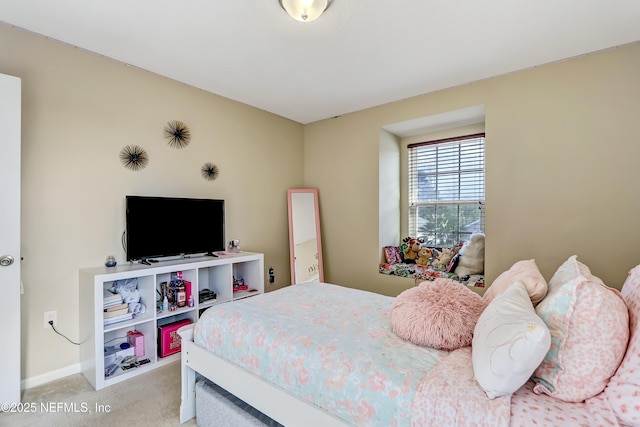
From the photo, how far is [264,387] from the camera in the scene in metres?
1.38

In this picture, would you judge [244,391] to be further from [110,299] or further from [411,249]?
[411,249]

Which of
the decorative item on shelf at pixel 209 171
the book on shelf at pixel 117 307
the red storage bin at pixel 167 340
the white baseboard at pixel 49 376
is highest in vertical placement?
the decorative item on shelf at pixel 209 171

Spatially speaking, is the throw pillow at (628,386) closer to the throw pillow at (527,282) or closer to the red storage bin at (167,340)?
the throw pillow at (527,282)

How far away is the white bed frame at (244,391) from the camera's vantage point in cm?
123

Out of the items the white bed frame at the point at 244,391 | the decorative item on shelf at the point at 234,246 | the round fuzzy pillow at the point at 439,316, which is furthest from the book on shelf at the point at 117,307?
the round fuzzy pillow at the point at 439,316

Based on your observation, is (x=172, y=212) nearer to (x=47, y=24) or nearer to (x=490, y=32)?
(x=47, y=24)

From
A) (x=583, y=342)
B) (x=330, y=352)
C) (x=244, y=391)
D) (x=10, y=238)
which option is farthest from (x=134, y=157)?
(x=583, y=342)

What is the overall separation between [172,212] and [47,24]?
1516mm

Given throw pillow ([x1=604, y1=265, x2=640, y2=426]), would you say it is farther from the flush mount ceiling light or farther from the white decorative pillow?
the flush mount ceiling light

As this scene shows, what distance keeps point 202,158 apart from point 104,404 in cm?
217

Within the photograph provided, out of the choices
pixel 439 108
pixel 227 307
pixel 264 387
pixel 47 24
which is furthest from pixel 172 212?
pixel 439 108

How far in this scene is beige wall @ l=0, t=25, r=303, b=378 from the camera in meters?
2.15

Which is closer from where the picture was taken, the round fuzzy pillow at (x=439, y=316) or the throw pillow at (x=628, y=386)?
the throw pillow at (x=628, y=386)

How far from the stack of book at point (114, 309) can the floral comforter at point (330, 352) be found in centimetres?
91
